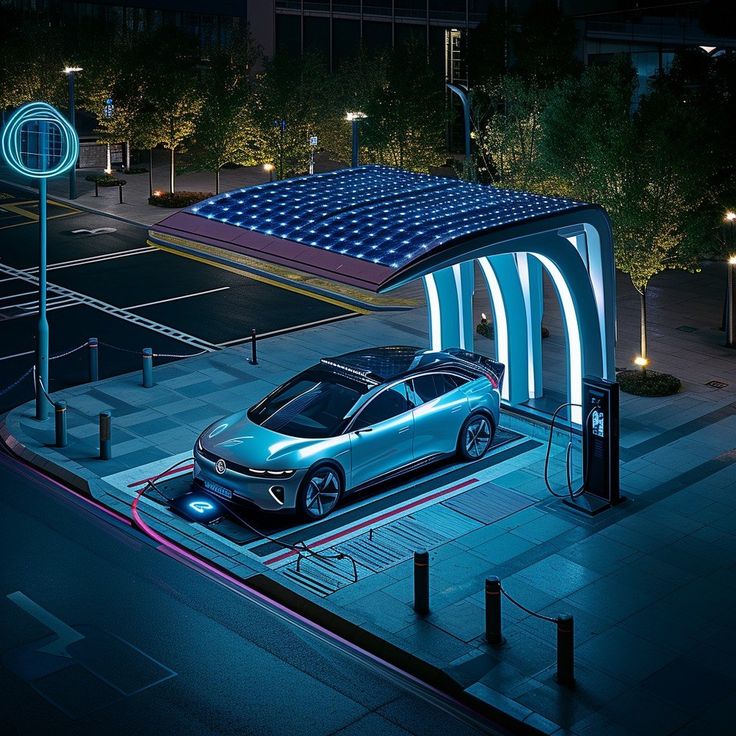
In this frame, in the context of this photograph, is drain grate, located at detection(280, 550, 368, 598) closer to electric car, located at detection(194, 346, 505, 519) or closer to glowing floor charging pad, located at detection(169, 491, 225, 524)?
electric car, located at detection(194, 346, 505, 519)

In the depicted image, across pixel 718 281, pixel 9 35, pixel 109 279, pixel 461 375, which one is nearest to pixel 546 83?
pixel 718 281

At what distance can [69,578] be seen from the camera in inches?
557

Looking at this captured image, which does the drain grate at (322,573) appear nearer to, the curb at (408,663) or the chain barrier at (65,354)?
the curb at (408,663)

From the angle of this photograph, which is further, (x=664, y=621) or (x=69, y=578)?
(x=69, y=578)

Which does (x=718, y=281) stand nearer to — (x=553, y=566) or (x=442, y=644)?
(x=553, y=566)

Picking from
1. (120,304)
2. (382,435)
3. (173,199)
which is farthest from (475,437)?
(173,199)

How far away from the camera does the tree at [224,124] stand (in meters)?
40.5

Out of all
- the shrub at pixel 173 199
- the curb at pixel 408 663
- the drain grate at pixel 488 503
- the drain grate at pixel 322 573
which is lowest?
the curb at pixel 408 663

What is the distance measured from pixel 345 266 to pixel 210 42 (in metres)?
52.8

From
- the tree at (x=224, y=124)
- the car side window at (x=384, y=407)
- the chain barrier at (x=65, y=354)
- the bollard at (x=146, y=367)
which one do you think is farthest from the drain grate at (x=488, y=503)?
the tree at (x=224, y=124)

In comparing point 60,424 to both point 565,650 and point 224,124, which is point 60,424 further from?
point 224,124

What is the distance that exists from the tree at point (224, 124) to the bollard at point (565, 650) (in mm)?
31057

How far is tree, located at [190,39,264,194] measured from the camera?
40469 mm

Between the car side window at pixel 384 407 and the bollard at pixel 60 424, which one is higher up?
the car side window at pixel 384 407
